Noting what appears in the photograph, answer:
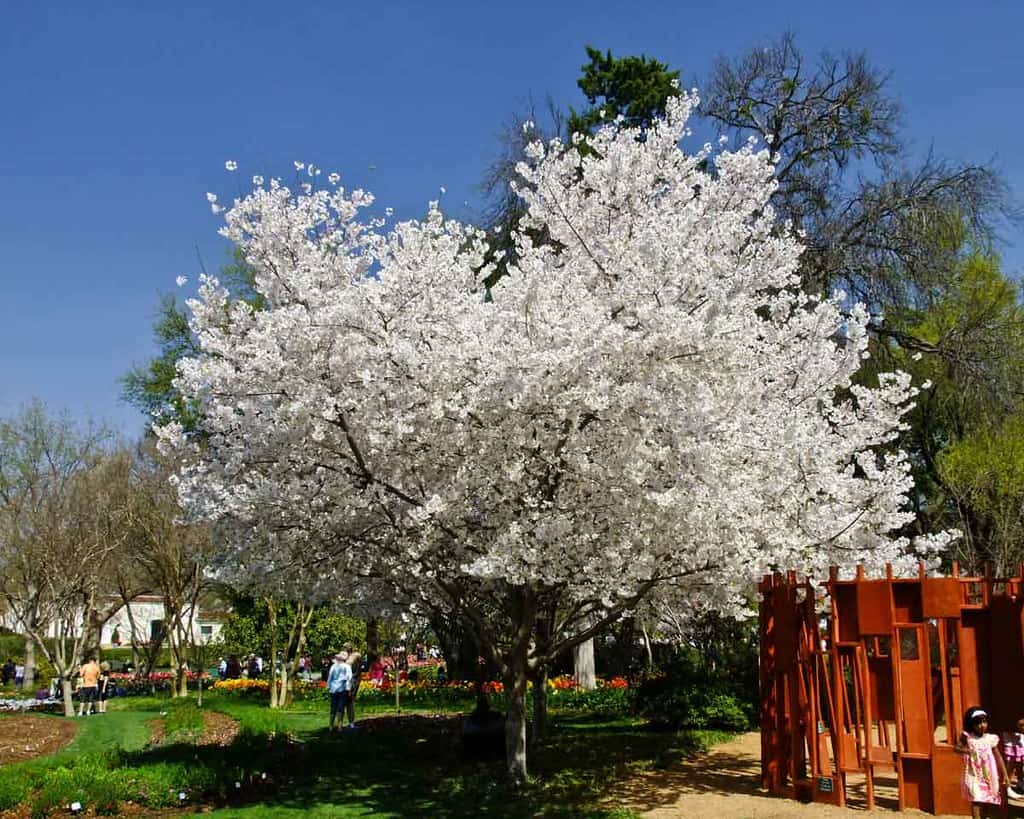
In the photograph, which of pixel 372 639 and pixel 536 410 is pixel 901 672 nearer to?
pixel 536 410

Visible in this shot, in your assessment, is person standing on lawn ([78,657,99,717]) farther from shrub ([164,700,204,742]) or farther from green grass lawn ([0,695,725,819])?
shrub ([164,700,204,742])

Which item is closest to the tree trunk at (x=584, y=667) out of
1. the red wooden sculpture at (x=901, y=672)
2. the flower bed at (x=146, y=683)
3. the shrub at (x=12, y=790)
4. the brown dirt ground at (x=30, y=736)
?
the flower bed at (x=146, y=683)

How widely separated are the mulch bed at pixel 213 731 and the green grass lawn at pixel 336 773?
0.28 meters

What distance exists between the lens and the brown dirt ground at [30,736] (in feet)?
42.5

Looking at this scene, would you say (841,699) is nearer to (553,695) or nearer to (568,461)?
(568,461)

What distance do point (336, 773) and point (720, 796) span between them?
178 inches

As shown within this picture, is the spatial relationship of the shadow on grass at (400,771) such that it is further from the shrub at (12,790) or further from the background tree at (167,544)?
the background tree at (167,544)

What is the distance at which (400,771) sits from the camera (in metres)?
11.7

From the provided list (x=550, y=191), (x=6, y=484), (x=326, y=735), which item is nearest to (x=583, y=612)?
(x=550, y=191)

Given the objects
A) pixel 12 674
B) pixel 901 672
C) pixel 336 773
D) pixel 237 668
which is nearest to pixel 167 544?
pixel 237 668

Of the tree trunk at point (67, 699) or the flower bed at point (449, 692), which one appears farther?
the flower bed at point (449, 692)

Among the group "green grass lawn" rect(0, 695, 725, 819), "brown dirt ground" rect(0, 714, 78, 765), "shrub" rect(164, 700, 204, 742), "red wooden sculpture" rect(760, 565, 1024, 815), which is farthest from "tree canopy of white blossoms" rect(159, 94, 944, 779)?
"brown dirt ground" rect(0, 714, 78, 765)

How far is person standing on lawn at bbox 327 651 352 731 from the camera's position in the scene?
15453mm

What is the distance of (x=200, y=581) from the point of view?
23.5m
